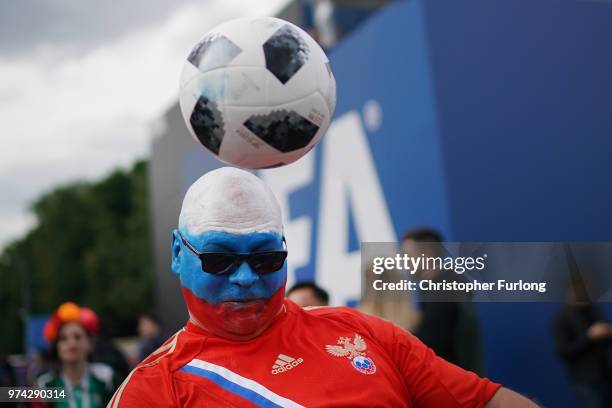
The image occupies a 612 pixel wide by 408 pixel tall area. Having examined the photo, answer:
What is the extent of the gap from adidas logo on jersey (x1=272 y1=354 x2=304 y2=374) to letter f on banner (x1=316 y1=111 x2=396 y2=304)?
15.3ft

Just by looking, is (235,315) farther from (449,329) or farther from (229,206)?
(449,329)

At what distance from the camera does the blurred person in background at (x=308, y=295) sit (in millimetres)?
3869

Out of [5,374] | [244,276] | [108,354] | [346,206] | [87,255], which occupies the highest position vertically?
[87,255]

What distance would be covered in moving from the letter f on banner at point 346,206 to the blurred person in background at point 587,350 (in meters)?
→ 2.28

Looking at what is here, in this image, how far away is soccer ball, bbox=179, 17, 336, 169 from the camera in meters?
2.35

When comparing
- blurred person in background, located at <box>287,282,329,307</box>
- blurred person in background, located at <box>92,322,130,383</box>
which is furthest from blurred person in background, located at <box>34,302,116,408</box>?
blurred person in background, located at <box>287,282,329,307</box>

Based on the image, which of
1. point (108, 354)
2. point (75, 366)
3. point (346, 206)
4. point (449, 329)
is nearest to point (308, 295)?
point (449, 329)

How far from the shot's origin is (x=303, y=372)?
2.26 metres

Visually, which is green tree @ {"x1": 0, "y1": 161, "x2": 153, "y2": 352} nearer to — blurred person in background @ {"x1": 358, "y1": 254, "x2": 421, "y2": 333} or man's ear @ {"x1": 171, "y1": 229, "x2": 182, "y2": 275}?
blurred person in background @ {"x1": 358, "y1": 254, "x2": 421, "y2": 333}

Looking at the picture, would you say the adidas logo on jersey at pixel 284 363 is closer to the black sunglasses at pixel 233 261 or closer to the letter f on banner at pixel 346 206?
the black sunglasses at pixel 233 261

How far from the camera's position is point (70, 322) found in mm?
4609

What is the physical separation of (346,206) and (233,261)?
202 inches

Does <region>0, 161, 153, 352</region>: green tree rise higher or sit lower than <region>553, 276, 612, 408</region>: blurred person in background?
higher

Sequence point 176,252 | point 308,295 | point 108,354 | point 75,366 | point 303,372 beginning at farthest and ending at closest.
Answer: point 108,354, point 75,366, point 308,295, point 176,252, point 303,372
